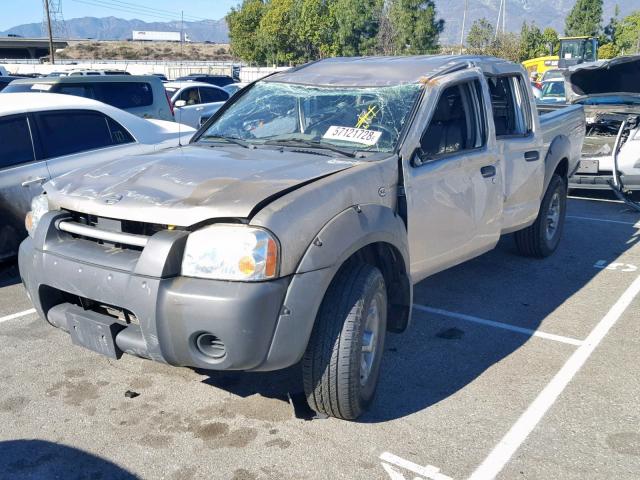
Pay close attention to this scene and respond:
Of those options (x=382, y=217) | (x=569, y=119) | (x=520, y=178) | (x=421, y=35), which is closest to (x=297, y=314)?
(x=382, y=217)

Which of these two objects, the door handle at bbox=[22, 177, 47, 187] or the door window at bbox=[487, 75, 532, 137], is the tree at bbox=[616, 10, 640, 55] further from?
the door handle at bbox=[22, 177, 47, 187]

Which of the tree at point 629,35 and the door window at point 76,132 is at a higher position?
the tree at point 629,35

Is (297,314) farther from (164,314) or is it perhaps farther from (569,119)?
(569,119)

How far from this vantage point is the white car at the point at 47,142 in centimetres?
579

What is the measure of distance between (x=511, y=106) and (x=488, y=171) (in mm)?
1229

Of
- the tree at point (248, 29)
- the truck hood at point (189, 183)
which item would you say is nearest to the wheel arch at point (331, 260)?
the truck hood at point (189, 183)

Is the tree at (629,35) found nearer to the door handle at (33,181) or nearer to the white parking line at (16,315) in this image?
the door handle at (33,181)

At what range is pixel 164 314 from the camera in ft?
9.80

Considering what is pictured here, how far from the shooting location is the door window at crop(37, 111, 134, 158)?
20.3ft

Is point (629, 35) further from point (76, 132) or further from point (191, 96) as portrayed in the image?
point (76, 132)

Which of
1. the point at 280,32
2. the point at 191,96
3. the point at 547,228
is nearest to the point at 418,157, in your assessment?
the point at 547,228

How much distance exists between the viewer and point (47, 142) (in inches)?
243

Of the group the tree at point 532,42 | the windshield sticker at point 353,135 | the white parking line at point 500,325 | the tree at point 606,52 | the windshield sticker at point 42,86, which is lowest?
Result: the white parking line at point 500,325

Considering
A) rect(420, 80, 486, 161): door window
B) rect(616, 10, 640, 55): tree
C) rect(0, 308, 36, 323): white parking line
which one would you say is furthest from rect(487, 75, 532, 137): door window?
rect(616, 10, 640, 55): tree
